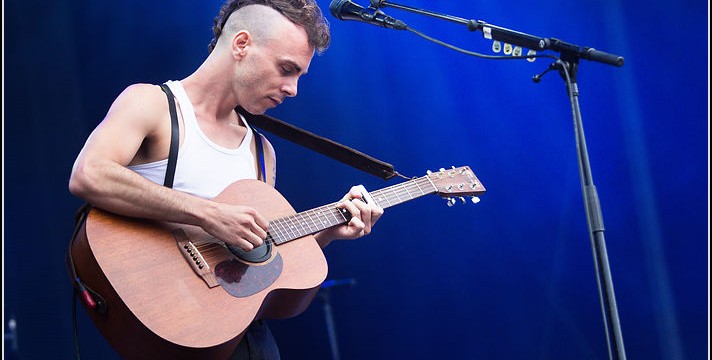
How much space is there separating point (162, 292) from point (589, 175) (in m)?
1.32

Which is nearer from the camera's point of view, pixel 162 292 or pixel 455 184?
pixel 162 292

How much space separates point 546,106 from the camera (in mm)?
3562

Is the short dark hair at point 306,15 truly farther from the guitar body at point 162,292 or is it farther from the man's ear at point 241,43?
the guitar body at point 162,292

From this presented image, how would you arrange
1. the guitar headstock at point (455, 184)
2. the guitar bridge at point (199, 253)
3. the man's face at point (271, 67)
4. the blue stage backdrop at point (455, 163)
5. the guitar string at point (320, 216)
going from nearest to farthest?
the guitar bridge at point (199, 253)
the guitar string at point (320, 216)
the man's face at point (271, 67)
the guitar headstock at point (455, 184)
the blue stage backdrop at point (455, 163)

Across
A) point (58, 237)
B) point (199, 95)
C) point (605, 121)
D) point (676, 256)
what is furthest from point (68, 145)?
point (676, 256)

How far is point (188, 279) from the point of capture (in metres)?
1.90

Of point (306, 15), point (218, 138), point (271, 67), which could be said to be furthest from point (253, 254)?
point (306, 15)

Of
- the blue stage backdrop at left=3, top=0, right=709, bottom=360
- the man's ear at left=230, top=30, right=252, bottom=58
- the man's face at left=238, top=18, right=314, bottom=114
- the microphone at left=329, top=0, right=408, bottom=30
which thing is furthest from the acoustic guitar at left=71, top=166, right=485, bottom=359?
the blue stage backdrop at left=3, top=0, right=709, bottom=360

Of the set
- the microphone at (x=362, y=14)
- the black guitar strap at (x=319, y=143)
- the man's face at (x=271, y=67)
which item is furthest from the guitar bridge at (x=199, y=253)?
the microphone at (x=362, y=14)

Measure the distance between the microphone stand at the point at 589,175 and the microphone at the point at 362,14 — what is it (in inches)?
11.0

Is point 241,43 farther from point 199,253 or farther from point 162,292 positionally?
point 162,292

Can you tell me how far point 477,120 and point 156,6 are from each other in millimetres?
1972

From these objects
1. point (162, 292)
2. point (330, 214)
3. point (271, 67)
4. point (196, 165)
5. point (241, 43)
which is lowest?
point (162, 292)

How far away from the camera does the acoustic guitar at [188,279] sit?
176 cm
